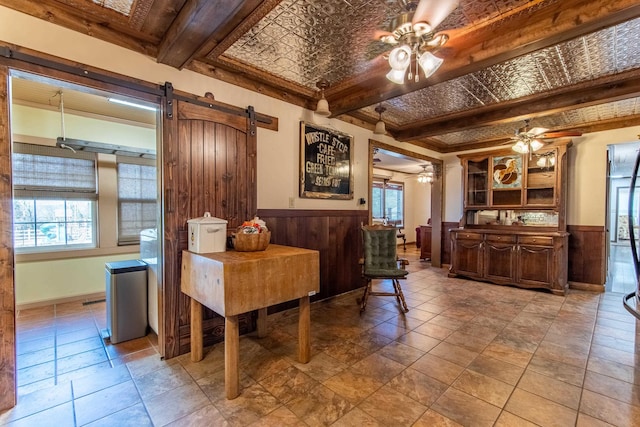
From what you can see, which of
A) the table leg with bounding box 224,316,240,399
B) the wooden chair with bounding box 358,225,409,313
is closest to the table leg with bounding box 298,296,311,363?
the table leg with bounding box 224,316,240,399

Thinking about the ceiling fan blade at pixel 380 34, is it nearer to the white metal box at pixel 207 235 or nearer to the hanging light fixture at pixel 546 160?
the white metal box at pixel 207 235

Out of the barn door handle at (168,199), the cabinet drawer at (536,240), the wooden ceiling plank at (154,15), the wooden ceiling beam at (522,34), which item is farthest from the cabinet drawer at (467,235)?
the wooden ceiling plank at (154,15)

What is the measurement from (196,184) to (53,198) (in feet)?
8.75

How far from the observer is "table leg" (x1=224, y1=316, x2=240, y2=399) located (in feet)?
6.01

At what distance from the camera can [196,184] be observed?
247 cm

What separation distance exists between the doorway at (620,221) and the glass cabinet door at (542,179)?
70 cm

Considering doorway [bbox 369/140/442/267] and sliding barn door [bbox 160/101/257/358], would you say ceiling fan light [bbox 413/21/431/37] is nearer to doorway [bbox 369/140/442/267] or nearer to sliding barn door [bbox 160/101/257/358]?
sliding barn door [bbox 160/101/257/358]

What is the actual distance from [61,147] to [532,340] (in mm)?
5630

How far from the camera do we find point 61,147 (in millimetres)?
3570

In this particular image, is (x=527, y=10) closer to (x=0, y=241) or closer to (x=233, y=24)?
(x=233, y=24)

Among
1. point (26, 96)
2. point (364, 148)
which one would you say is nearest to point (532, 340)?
point (364, 148)

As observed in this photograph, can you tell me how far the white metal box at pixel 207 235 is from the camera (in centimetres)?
219

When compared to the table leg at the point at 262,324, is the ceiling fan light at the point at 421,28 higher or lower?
higher

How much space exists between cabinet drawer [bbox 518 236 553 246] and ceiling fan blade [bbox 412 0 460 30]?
394 centimetres
